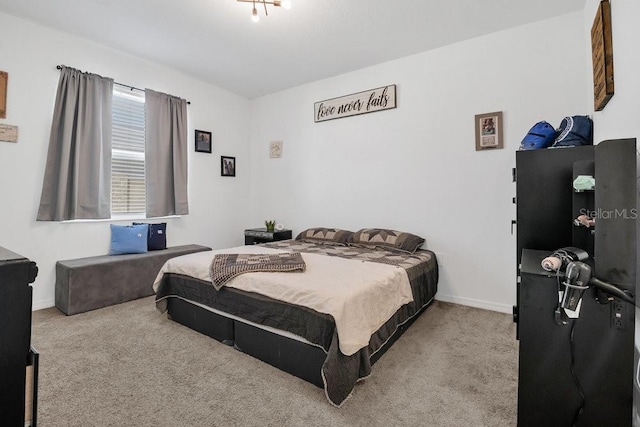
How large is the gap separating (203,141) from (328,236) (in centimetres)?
226

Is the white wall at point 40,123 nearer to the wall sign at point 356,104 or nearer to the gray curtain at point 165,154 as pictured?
the gray curtain at point 165,154

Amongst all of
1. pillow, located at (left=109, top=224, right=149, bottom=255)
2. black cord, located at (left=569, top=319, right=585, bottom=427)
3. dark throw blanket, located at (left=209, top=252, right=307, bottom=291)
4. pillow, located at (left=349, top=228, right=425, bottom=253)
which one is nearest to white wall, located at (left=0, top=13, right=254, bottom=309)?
pillow, located at (left=109, top=224, right=149, bottom=255)

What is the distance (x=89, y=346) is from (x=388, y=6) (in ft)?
11.7

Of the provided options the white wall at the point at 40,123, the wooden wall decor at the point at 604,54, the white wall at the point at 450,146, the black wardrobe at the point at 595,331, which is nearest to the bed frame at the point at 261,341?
the black wardrobe at the point at 595,331

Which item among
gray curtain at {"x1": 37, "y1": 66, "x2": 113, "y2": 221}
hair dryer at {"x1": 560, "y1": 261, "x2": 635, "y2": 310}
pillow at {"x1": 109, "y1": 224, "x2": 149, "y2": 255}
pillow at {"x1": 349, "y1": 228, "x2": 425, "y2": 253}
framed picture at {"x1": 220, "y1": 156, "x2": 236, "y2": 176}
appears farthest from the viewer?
framed picture at {"x1": 220, "y1": 156, "x2": 236, "y2": 176}

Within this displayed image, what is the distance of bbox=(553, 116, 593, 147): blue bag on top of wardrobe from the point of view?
2076 mm

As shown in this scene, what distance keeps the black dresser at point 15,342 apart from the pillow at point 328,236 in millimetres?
3110

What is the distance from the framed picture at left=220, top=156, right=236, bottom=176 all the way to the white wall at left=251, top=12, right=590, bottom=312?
3.75 feet

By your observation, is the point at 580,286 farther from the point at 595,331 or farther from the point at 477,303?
the point at 477,303

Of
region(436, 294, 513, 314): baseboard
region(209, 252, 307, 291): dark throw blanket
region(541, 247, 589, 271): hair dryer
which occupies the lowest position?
region(436, 294, 513, 314): baseboard

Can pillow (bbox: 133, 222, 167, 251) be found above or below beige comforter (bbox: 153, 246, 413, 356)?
above

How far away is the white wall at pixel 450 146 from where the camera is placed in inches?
111

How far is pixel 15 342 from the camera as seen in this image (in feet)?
2.24

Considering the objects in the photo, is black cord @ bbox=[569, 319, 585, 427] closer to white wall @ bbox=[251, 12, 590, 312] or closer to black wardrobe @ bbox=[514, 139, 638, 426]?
black wardrobe @ bbox=[514, 139, 638, 426]
